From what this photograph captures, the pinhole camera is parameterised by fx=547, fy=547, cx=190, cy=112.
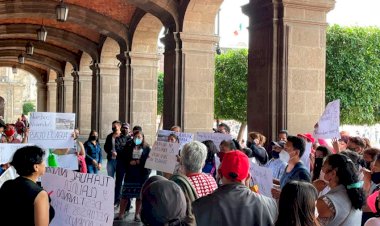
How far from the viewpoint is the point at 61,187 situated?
151 inches

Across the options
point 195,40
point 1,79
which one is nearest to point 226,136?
point 195,40

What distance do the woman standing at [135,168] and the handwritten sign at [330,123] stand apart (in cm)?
285

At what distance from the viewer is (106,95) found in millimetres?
19578

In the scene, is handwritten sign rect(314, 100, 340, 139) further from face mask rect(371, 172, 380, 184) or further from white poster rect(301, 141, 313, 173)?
face mask rect(371, 172, 380, 184)

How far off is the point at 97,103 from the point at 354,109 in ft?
40.5

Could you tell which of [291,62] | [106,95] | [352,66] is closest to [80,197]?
[291,62]

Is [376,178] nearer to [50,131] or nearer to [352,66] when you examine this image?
[50,131]

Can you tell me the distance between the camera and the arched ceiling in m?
14.9

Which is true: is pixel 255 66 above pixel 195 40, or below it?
below

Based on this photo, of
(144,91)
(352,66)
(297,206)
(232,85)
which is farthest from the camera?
(232,85)

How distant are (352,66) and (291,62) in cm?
1760

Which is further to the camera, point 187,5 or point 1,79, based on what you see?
point 1,79

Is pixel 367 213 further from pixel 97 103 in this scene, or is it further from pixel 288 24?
pixel 97 103

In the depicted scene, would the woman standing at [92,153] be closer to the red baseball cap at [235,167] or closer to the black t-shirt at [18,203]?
the black t-shirt at [18,203]
